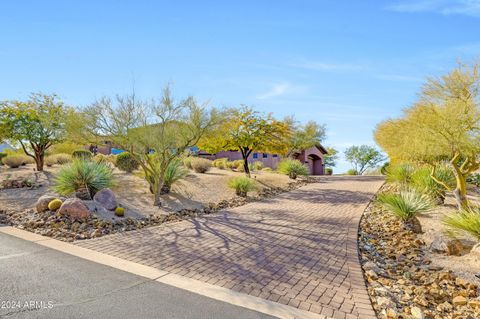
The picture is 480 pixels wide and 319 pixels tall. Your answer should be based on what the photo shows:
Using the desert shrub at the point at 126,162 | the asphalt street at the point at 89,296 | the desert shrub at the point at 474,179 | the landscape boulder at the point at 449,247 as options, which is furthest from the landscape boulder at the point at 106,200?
the desert shrub at the point at 474,179

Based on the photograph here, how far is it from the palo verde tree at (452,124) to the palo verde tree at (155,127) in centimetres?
723

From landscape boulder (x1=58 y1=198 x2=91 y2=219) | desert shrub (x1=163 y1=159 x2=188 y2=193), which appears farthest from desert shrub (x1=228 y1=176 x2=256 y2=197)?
landscape boulder (x1=58 y1=198 x2=91 y2=219)

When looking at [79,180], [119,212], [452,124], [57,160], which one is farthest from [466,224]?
[57,160]

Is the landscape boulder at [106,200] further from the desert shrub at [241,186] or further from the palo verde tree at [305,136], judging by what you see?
the palo verde tree at [305,136]

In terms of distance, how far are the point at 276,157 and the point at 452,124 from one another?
2740 cm

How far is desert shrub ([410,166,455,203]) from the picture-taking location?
11078mm

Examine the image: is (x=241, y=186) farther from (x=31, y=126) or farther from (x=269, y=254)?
(x=31, y=126)

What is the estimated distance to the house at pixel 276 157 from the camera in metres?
33.8

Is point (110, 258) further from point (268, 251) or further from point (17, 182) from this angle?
point (17, 182)

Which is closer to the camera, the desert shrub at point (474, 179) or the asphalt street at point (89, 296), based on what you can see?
the asphalt street at point (89, 296)

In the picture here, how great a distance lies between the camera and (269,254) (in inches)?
228

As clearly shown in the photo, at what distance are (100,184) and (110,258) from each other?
19.8ft

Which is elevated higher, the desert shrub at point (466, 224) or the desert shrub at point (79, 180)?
the desert shrub at point (79, 180)

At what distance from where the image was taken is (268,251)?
19.6ft
